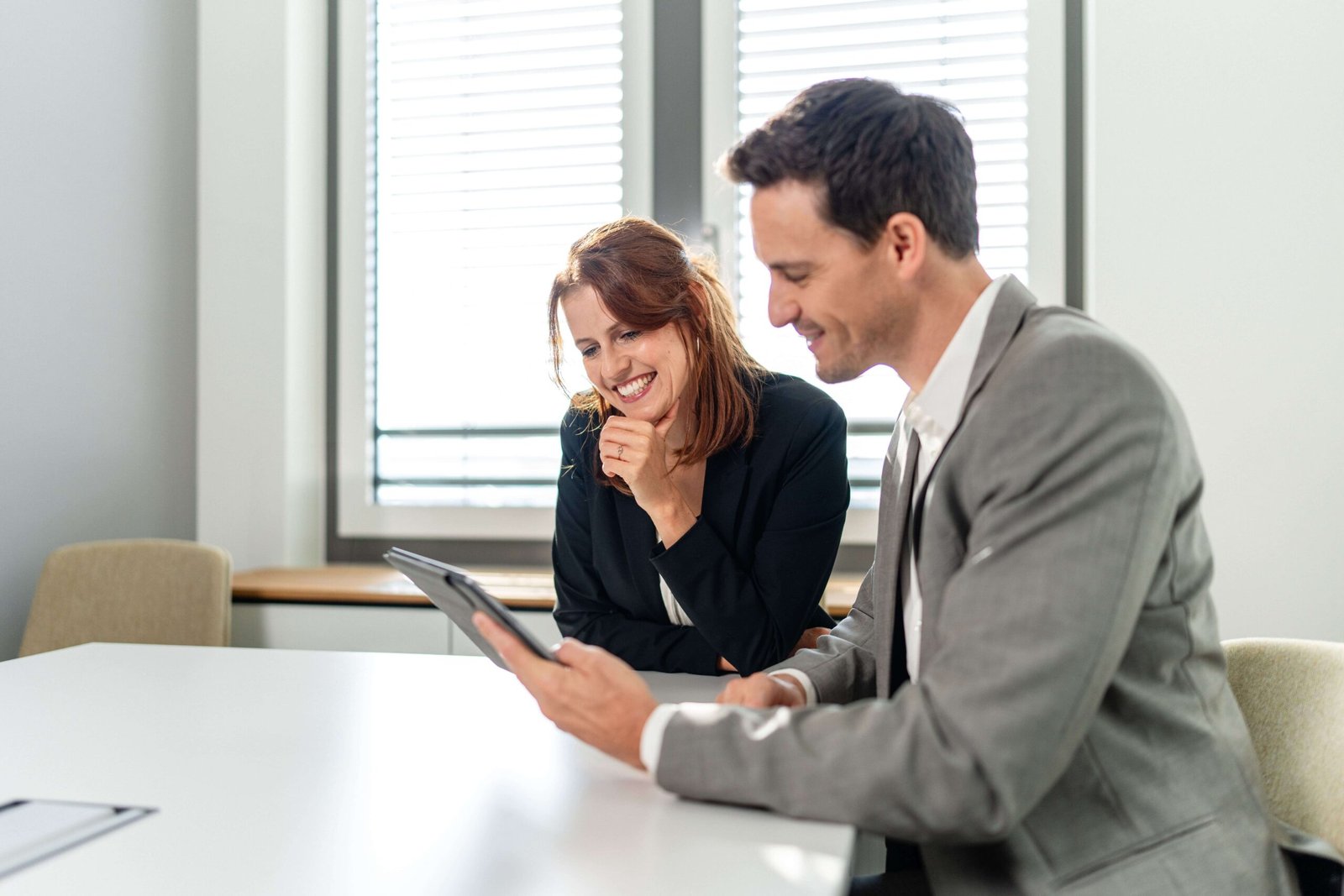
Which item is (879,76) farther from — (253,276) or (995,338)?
(995,338)

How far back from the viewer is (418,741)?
119 centimetres

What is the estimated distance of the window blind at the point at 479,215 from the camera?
3.16 m

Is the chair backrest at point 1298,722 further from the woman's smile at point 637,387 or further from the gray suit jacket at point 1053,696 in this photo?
the woman's smile at point 637,387

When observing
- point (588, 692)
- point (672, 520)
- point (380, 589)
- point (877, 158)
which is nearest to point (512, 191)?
point (380, 589)

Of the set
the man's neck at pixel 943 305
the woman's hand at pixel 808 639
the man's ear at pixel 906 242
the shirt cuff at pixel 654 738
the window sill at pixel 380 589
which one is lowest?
the window sill at pixel 380 589

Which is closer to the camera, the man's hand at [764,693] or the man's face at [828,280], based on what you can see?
the man's face at [828,280]

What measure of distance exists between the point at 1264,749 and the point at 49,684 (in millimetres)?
1535

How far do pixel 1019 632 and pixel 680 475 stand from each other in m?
1.07

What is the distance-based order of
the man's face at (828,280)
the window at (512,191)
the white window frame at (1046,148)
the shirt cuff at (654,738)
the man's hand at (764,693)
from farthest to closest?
the window at (512,191) → the white window frame at (1046,148) → the man's hand at (764,693) → the man's face at (828,280) → the shirt cuff at (654,738)

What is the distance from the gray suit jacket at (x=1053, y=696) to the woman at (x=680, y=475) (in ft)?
2.19

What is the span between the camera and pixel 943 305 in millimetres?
1098

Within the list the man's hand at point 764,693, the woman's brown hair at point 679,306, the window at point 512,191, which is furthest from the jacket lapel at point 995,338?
the window at point 512,191

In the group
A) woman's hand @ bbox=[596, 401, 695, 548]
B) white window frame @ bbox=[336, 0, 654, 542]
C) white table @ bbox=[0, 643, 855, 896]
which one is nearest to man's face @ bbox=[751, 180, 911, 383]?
white table @ bbox=[0, 643, 855, 896]

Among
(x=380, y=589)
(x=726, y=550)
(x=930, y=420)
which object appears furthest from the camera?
(x=380, y=589)
